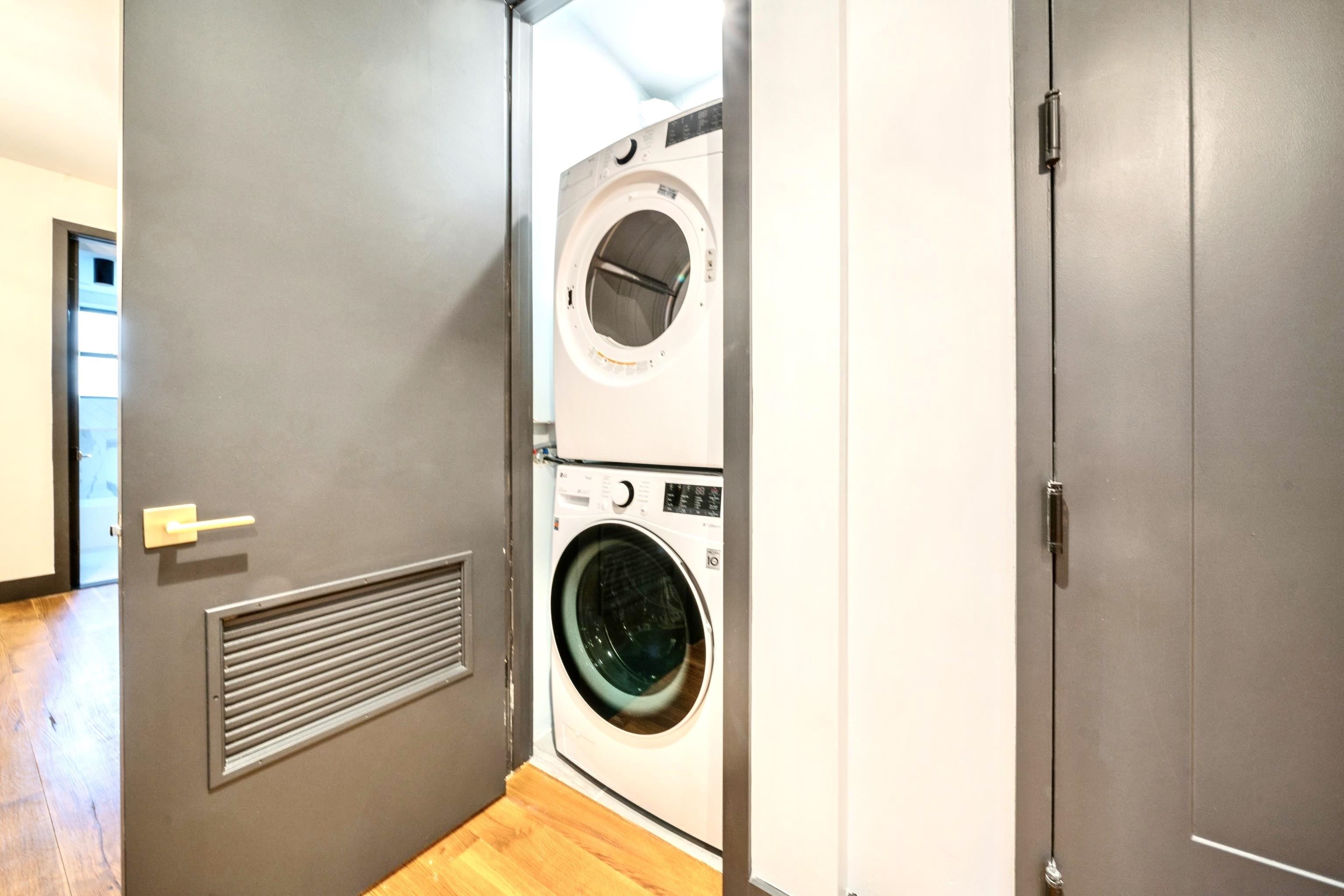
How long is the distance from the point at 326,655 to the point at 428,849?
23.0 inches

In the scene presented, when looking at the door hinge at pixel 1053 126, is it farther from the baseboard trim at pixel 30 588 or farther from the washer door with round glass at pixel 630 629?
the baseboard trim at pixel 30 588

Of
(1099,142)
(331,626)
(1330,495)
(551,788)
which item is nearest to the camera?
(1330,495)

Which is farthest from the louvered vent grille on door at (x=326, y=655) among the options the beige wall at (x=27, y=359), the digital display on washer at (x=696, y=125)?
the beige wall at (x=27, y=359)

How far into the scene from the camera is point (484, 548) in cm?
131

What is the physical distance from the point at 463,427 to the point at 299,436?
35 cm

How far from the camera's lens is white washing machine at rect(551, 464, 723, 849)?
116 cm

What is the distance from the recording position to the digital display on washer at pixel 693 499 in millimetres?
1166

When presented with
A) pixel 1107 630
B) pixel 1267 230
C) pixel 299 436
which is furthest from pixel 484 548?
pixel 1267 230

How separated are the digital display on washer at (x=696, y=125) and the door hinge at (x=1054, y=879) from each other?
1.53 metres

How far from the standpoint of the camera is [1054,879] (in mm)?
761

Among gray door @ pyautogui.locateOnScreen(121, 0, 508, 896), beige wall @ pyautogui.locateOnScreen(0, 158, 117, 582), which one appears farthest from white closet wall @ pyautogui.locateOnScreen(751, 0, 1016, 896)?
beige wall @ pyautogui.locateOnScreen(0, 158, 117, 582)

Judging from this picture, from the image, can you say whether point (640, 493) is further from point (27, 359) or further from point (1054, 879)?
point (27, 359)

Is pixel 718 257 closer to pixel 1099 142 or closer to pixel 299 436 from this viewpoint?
pixel 1099 142

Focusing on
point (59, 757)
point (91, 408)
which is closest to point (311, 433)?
point (59, 757)
